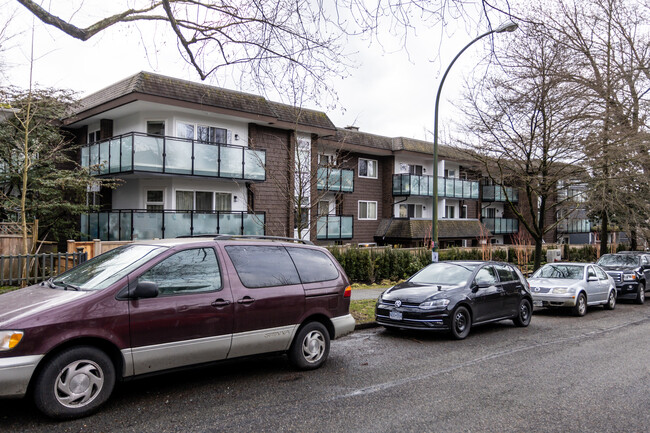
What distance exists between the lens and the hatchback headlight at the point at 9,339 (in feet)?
13.8

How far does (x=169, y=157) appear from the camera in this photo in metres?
17.3

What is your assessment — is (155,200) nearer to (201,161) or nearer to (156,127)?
(201,161)

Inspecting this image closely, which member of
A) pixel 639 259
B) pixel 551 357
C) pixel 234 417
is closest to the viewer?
pixel 234 417

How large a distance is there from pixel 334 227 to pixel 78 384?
20.2 m

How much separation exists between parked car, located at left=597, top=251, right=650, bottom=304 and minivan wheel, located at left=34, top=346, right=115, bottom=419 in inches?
665

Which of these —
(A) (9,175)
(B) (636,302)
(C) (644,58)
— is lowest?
→ (B) (636,302)

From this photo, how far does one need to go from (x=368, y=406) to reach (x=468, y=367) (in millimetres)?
2469

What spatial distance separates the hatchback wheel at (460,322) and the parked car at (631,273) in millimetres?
10136

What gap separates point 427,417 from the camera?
4.88m

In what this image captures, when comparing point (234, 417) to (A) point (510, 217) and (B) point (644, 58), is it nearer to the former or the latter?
(B) point (644, 58)

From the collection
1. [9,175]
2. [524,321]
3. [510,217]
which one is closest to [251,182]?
[9,175]

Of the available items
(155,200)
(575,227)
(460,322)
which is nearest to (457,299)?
(460,322)

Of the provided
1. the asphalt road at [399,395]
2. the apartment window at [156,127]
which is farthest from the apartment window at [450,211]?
the asphalt road at [399,395]

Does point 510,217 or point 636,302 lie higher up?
point 510,217
